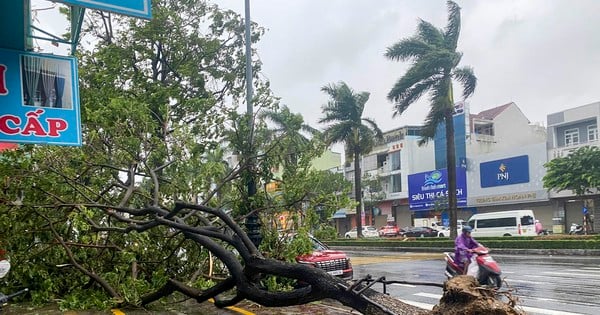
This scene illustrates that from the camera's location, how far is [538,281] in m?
13.1

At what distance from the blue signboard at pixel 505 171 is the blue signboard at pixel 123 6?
37.8 metres

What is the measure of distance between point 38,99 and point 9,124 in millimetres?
474

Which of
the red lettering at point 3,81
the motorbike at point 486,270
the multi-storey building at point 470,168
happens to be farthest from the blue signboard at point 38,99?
the multi-storey building at point 470,168

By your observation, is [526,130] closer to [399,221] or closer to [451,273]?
[399,221]

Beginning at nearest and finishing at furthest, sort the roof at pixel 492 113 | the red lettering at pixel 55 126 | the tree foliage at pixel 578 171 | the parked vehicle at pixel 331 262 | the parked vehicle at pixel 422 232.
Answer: the red lettering at pixel 55 126, the parked vehicle at pixel 331 262, the tree foliage at pixel 578 171, the parked vehicle at pixel 422 232, the roof at pixel 492 113

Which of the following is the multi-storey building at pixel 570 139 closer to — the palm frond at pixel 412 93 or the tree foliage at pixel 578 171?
the tree foliage at pixel 578 171

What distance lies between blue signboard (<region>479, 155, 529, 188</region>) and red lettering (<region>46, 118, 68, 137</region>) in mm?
37082

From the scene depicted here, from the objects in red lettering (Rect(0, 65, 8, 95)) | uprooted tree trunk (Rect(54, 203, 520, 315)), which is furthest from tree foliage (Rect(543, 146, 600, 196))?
red lettering (Rect(0, 65, 8, 95))

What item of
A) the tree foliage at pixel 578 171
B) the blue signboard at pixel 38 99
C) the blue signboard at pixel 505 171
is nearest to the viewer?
the blue signboard at pixel 38 99

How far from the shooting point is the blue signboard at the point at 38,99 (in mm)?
6180

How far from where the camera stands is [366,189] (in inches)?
2133

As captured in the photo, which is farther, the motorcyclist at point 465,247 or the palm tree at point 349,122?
the palm tree at point 349,122

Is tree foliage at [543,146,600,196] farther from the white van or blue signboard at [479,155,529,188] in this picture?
blue signboard at [479,155,529,188]

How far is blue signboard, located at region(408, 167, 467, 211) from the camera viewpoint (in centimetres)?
4438
